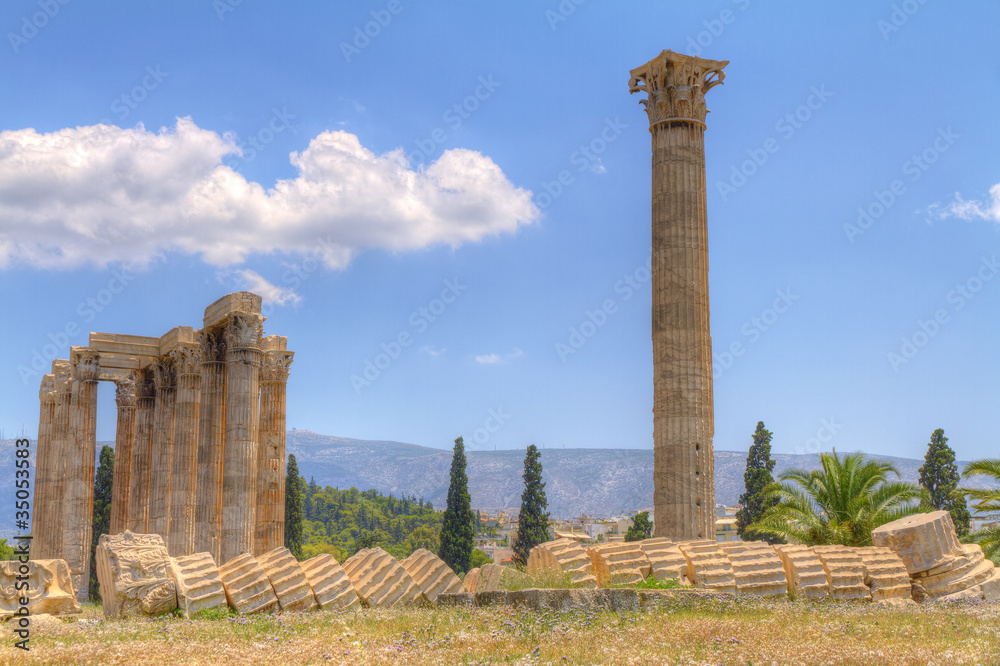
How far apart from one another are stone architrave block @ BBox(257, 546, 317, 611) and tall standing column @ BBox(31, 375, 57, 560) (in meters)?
21.3

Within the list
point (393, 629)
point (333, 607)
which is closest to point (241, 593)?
point (333, 607)

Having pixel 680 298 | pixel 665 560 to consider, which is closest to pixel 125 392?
pixel 680 298

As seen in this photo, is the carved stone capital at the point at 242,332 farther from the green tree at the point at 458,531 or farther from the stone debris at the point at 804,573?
the green tree at the point at 458,531

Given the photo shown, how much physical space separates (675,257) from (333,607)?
10.4 m

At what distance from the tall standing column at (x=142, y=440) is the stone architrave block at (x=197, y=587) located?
1898cm

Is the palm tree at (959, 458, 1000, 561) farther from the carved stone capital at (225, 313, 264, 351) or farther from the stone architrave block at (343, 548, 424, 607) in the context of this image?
the carved stone capital at (225, 313, 264, 351)

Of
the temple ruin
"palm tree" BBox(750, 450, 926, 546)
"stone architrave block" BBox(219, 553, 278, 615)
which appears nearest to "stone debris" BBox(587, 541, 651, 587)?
"stone architrave block" BBox(219, 553, 278, 615)

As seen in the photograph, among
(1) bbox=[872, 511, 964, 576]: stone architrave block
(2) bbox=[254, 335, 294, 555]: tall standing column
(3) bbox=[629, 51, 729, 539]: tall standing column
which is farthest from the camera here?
(2) bbox=[254, 335, 294, 555]: tall standing column

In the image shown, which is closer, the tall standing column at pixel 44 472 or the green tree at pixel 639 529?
the tall standing column at pixel 44 472

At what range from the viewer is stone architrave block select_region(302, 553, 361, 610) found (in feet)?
51.7

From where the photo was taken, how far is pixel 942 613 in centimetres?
1396

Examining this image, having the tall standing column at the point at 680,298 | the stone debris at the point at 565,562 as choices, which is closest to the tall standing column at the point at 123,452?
the tall standing column at the point at 680,298

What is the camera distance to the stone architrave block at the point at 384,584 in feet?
52.9

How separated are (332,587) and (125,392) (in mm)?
24159
